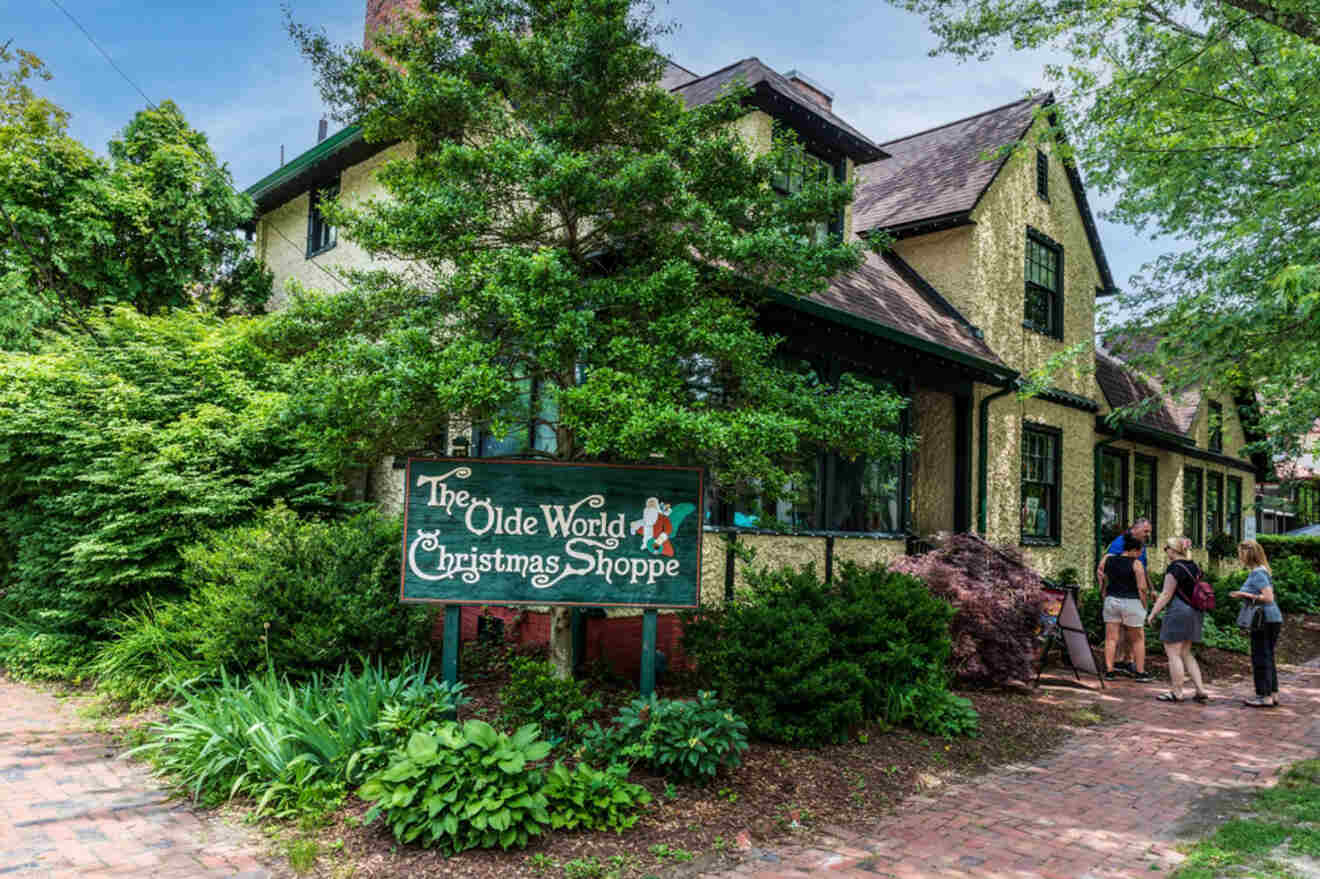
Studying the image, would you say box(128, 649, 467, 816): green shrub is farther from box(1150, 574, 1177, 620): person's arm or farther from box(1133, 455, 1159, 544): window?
box(1133, 455, 1159, 544): window

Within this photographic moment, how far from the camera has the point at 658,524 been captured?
585 cm

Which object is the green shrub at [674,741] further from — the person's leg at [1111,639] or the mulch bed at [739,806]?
the person's leg at [1111,639]

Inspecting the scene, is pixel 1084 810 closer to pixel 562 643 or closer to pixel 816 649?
pixel 816 649

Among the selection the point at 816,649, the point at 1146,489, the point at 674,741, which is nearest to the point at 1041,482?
the point at 1146,489

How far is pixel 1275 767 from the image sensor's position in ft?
22.1

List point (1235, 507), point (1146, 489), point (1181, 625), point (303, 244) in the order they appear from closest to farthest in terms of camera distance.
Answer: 1. point (1181, 625)
2. point (303, 244)
3. point (1146, 489)
4. point (1235, 507)

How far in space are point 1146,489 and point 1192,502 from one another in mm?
2812

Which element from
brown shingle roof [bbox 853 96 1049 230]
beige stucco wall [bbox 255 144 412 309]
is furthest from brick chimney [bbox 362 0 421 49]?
brown shingle roof [bbox 853 96 1049 230]

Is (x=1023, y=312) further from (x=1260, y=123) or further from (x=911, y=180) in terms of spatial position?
(x=1260, y=123)

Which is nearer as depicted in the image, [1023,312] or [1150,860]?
[1150,860]

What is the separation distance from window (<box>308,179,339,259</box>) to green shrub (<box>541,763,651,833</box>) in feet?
36.1

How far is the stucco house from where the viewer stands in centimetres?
1032

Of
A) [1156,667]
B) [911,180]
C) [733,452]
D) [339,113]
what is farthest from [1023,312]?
[339,113]

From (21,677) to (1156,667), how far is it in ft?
40.4
